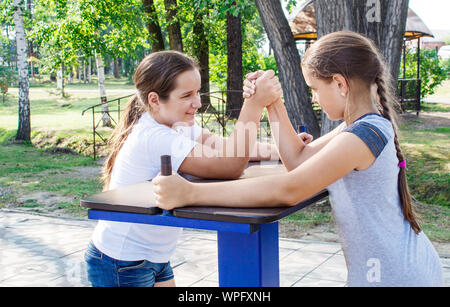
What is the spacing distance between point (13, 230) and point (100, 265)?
156 inches

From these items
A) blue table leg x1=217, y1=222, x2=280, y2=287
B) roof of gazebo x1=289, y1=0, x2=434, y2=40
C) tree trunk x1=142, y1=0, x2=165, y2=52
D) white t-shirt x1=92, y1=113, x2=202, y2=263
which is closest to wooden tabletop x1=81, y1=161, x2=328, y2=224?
white t-shirt x1=92, y1=113, x2=202, y2=263

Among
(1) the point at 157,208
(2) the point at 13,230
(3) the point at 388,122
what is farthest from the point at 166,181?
(2) the point at 13,230

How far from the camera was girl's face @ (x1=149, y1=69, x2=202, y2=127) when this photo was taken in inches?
88.2

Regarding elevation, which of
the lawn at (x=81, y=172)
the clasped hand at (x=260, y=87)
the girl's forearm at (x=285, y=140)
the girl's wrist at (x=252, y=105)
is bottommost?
the lawn at (x=81, y=172)

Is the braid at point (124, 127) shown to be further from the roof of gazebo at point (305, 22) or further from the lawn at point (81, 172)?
the roof of gazebo at point (305, 22)

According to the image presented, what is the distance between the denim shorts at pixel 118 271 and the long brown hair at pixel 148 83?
16.5 inches

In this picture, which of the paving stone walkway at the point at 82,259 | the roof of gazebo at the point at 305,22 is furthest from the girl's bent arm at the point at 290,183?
the roof of gazebo at the point at 305,22

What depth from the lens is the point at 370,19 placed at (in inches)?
213

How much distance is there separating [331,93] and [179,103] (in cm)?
69

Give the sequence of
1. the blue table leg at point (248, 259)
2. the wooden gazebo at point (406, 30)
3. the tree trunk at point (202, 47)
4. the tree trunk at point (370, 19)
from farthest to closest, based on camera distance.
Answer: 1. the tree trunk at point (202, 47)
2. the wooden gazebo at point (406, 30)
3. the tree trunk at point (370, 19)
4. the blue table leg at point (248, 259)

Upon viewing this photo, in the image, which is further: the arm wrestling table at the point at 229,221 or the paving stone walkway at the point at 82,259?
the paving stone walkway at the point at 82,259

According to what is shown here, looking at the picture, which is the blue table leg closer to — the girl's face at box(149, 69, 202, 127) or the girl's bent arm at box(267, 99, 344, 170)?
the girl's bent arm at box(267, 99, 344, 170)

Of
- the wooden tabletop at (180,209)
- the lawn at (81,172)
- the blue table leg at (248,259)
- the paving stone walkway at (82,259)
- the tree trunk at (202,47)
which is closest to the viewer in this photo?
the wooden tabletop at (180,209)

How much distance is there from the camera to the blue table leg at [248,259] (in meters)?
1.98
